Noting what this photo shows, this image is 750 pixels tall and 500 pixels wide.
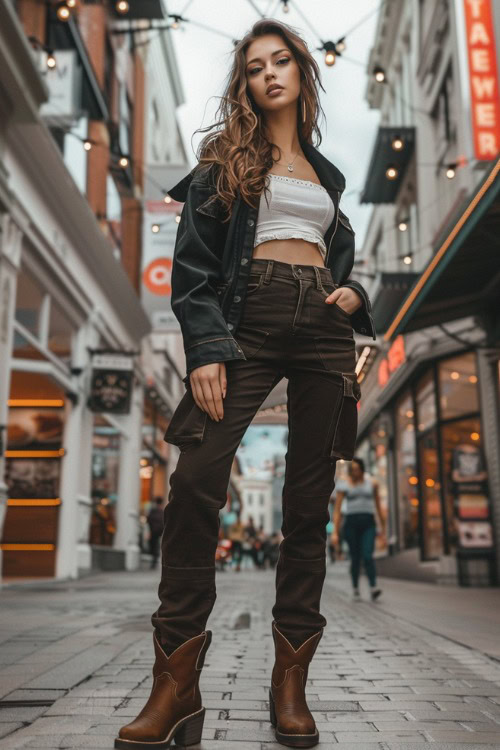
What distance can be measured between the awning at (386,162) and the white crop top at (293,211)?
15.3 meters

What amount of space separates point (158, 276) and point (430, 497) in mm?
6952

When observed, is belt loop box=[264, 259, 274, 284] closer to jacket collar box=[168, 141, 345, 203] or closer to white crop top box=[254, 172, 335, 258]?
white crop top box=[254, 172, 335, 258]

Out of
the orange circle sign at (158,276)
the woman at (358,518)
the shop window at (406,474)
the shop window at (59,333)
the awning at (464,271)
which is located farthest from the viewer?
the shop window at (406,474)

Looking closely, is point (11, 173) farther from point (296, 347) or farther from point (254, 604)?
point (296, 347)

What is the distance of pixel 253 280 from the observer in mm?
2506

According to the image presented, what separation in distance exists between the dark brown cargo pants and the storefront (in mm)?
4389

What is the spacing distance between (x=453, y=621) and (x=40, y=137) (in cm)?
775

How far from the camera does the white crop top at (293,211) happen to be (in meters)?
2.58

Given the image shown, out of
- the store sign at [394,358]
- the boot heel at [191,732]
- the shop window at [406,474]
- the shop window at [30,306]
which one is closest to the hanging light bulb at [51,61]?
the shop window at [30,306]

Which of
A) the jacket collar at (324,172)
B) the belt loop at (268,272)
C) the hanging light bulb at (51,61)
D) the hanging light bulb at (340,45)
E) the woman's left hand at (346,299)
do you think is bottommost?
the woman's left hand at (346,299)

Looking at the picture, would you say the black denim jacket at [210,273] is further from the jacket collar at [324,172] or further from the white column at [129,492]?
the white column at [129,492]

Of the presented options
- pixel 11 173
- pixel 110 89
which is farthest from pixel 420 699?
pixel 110 89

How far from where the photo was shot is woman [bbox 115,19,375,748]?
89.7 inches

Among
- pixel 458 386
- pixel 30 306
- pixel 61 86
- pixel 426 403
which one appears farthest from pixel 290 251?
pixel 426 403
